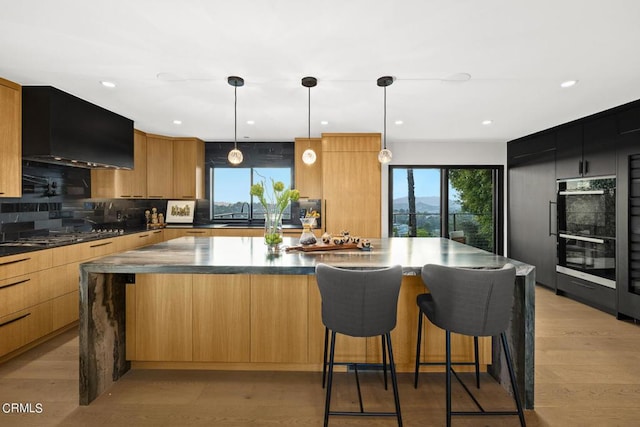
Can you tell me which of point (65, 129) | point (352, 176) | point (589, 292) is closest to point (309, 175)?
point (352, 176)

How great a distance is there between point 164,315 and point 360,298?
1523mm

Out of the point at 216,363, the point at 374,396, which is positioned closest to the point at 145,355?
the point at 216,363

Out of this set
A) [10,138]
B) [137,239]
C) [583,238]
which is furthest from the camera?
[137,239]

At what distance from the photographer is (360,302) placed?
1.82m

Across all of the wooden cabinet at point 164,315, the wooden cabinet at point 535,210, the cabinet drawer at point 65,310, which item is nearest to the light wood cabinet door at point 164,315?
the wooden cabinet at point 164,315

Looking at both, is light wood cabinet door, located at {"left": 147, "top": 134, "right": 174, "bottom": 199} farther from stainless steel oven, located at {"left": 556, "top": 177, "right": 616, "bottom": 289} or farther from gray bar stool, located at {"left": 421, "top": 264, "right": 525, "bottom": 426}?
stainless steel oven, located at {"left": 556, "top": 177, "right": 616, "bottom": 289}

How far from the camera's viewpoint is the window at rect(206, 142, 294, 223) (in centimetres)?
580

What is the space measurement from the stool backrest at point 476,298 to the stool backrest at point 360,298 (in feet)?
0.97

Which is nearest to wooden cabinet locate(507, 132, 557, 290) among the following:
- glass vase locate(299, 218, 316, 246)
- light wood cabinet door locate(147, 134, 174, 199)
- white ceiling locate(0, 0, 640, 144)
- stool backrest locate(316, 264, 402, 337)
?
white ceiling locate(0, 0, 640, 144)

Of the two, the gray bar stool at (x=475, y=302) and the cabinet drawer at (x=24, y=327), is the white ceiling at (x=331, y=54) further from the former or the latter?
the cabinet drawer at (x=24, y=327)

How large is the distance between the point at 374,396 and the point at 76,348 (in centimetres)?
263

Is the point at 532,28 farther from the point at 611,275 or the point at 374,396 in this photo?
the point at 611,275

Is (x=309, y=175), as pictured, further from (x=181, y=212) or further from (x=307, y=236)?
(x=307, y=236)

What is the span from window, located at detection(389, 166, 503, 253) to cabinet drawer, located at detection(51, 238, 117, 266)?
4.29m
